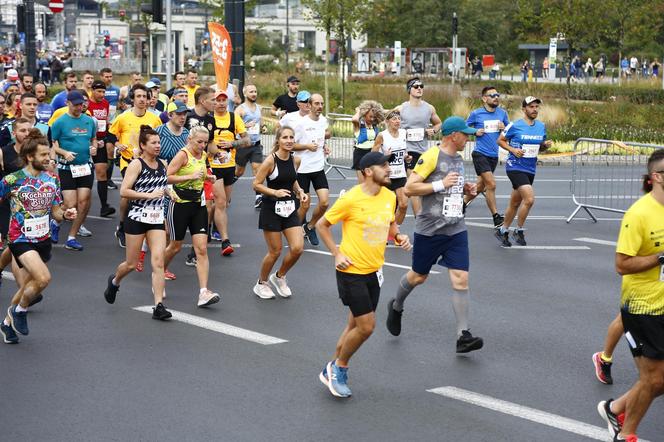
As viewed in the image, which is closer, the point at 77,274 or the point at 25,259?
the point at 25,259

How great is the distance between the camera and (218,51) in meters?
18.2

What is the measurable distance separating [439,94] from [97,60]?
3938 centimetres

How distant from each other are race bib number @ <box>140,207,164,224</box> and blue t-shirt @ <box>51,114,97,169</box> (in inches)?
158

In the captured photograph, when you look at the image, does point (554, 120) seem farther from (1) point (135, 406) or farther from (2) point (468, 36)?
(2) point (468, 36)

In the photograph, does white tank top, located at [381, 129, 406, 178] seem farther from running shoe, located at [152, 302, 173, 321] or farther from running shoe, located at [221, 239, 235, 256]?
running shoe, located at [152, 302, 173, 321]

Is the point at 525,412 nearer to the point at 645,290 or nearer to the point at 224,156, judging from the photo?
the point at 645,290

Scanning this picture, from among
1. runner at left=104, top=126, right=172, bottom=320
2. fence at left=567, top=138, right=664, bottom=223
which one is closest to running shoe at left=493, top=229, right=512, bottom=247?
fence at left=567, top=138, right=664, bottom=223

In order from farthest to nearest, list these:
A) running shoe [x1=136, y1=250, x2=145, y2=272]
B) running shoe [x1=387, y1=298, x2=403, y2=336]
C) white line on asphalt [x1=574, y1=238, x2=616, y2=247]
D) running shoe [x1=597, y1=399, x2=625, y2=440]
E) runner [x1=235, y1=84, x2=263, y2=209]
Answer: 1. runner [x1=235, y1=84, x2=263, y2=209]
2. white line on asphalt [x1=574, y1=238, x2=616, y2=247]
3. running shoe [x1=136, y1=250, x2=145, y2=272]
4. running shoe [x1=387, y1=298, x2=403, y2=336]
5. running shoe [x1=597, y1=399, x2=625, y2=440]

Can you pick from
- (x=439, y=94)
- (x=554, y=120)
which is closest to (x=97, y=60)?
(x=439, y=94)

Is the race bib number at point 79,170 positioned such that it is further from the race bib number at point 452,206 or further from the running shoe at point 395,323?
the race bib number at point 452,206

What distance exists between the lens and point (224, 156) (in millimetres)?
13609

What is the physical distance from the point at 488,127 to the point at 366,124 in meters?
1.94

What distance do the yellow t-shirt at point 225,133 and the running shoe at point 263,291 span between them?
2.86 meters

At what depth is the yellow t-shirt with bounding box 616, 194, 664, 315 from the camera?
633 cm
